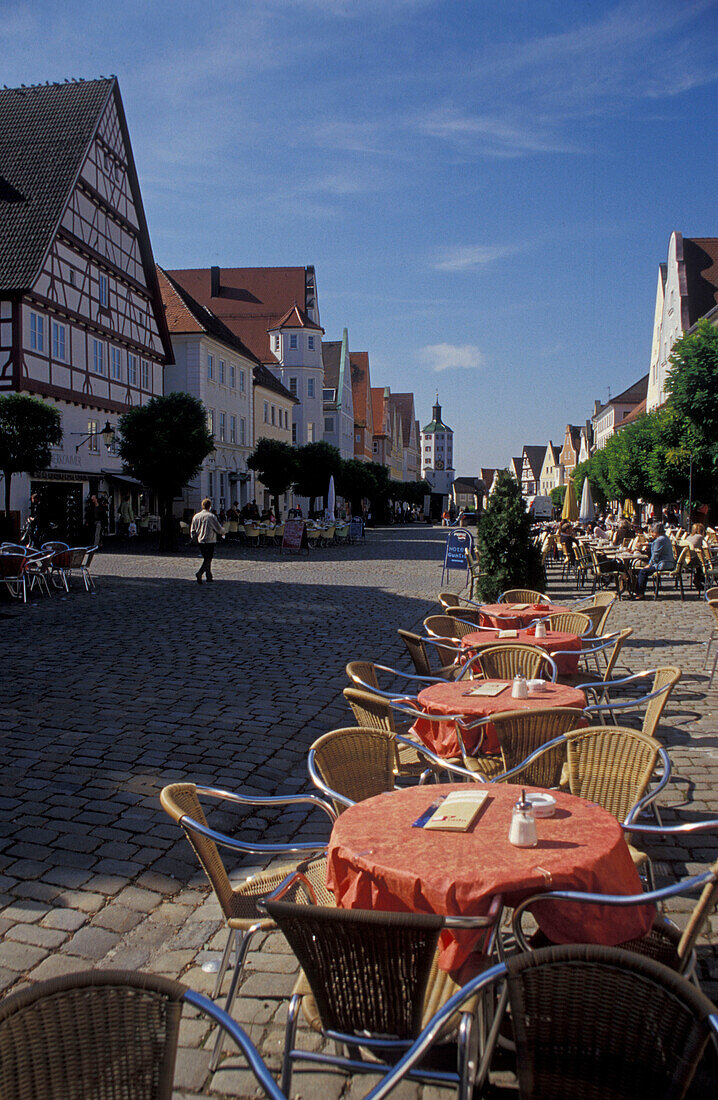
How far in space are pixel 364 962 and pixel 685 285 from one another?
54.6m

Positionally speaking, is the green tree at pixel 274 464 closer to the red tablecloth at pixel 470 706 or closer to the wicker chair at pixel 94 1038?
the red tablecloth at pixel 470 706

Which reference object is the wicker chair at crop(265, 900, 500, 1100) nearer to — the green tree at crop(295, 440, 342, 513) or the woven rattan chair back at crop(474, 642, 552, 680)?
the woven rattan chair back at crop(474, 642, 552, 680)

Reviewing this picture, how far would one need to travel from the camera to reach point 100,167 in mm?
33531

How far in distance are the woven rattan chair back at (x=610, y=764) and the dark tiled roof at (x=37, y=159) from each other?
89.5ft

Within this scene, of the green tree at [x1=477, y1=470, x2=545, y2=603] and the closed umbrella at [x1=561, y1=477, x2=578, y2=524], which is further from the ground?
the closed umbrella at [x1=561, y1=477, x2=578, y2=524]

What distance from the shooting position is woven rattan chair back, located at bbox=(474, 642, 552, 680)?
6887mm

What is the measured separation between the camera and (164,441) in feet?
95.8

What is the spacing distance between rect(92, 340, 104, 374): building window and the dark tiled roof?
15.7ft

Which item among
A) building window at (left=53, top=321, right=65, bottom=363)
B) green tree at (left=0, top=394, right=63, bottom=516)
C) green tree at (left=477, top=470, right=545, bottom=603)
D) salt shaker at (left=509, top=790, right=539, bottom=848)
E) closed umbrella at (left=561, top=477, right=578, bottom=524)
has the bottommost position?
salt shaker at (left=509, top=790, right=539, bottom=848)

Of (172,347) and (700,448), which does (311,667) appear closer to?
(700,448)

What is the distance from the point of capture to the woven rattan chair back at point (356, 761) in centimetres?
439

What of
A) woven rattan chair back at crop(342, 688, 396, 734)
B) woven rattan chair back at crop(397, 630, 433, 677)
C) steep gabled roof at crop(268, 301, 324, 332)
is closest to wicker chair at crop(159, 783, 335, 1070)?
woven rattan chair back at crop(342, 688, 396, 734)

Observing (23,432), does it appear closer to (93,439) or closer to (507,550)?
(93,439)

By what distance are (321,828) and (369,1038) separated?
2731 millimetres
